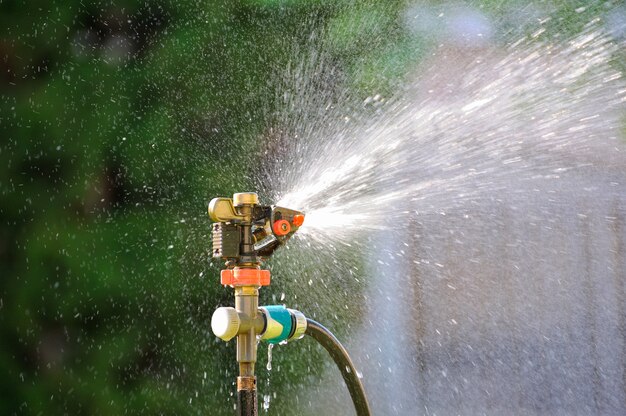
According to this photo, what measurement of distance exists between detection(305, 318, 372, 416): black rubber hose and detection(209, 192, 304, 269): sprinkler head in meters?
0.18

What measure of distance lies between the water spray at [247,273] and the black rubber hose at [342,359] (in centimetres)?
7

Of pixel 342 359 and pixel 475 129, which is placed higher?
pixel 475 129

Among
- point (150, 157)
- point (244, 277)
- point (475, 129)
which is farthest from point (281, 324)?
point (475, 129)

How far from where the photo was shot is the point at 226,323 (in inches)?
45.3

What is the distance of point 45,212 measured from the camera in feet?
7.49

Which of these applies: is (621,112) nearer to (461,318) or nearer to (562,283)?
(562,283)

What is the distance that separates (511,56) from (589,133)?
1.29 ft

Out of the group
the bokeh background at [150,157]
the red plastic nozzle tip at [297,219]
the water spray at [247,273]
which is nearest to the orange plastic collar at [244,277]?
the water spray at [247,273]

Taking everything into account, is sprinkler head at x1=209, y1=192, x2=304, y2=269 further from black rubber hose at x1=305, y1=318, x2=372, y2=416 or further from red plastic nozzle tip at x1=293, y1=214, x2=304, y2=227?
black rubber hose at x1=305, y1=318, x2=372, y2=416

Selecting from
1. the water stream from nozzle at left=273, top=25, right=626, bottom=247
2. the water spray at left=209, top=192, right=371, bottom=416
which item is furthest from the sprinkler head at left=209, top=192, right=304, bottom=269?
the water stream from nozzle at left=273, top=25, right=626, bottom=247

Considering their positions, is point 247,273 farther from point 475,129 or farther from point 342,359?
point 475,129

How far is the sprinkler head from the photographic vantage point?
121 cm

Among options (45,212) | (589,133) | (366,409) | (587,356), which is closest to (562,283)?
(587,356)

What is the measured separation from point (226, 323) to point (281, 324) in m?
0.13
